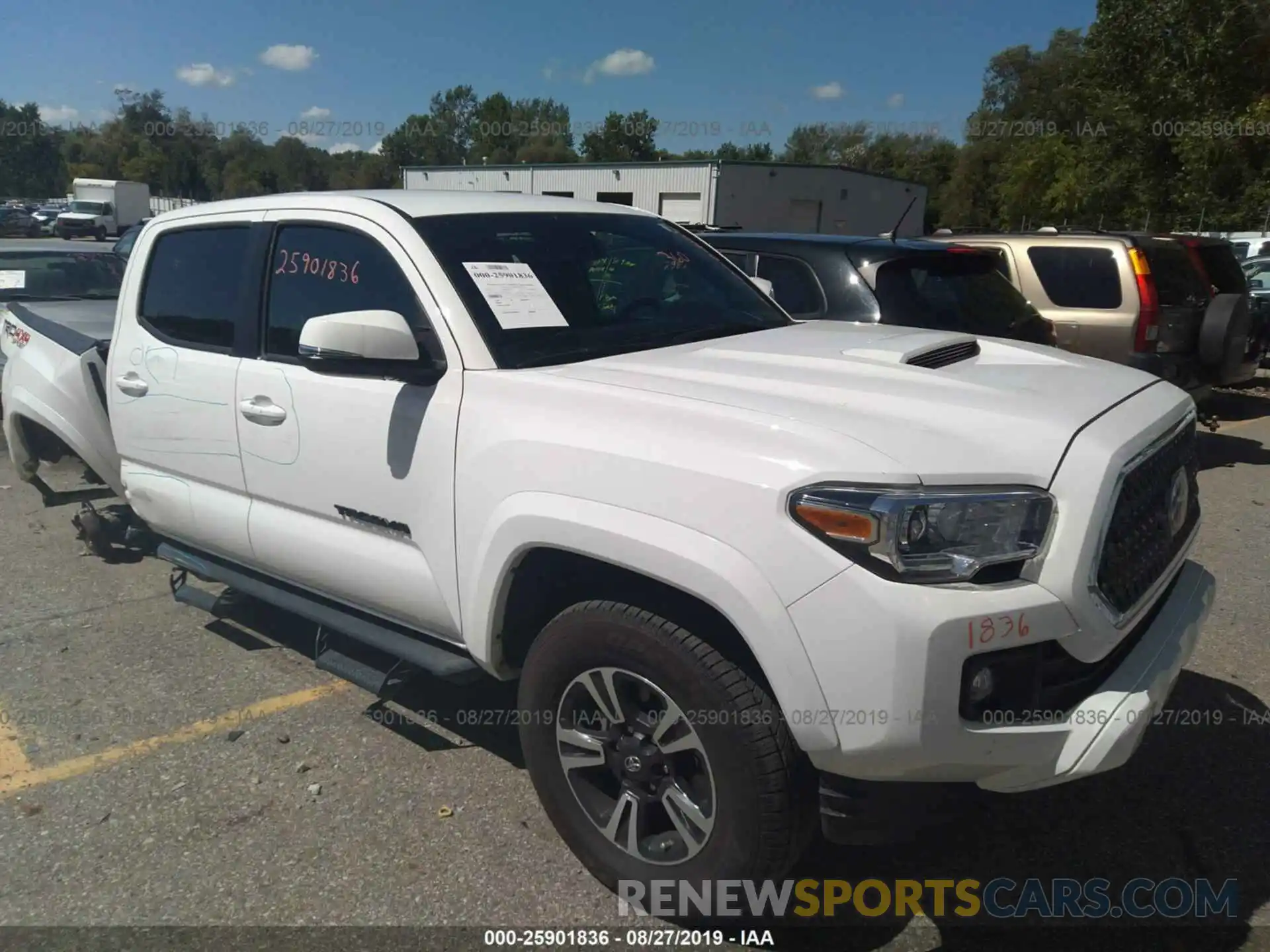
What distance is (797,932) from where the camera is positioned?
255cm

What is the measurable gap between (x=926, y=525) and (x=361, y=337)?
1.62m

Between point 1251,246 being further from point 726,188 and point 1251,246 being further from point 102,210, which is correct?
point 102,210

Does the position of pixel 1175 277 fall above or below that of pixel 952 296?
above

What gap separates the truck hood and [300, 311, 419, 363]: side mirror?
470 mm

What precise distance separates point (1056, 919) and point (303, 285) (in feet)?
10.3

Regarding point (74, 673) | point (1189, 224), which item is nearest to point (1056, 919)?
point (74, 673)

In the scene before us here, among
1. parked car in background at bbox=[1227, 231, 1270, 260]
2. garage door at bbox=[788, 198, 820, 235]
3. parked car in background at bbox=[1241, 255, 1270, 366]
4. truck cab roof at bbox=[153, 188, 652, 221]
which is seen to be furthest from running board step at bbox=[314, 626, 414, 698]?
garage door at bbox=[788, 198, 820, 235]

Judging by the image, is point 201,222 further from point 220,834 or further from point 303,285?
point 220,834

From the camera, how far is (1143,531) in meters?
2.41

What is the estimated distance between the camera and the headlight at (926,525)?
6.65ft

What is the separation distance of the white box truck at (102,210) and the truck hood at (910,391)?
46.3 metres

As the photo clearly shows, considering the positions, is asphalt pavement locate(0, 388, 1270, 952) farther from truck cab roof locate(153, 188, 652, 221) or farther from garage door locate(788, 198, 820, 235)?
garage door locate(788, 198, 820, 235)

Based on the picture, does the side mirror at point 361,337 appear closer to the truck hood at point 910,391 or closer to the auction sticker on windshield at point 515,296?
the auction sticker on windshield at point 515,296

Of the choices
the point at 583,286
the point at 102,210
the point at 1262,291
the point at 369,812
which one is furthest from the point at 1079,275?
the point at 102,210
